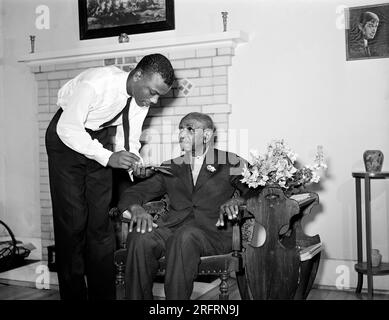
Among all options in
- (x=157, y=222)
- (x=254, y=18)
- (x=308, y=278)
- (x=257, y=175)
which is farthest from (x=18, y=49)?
(x=308, y=278)

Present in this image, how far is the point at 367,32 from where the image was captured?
308 centimetres

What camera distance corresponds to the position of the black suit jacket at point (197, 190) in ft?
8.86

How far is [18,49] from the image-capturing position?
13.7 feet

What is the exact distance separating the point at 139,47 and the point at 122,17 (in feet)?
1.12

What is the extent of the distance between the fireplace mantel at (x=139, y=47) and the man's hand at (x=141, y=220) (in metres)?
1.30

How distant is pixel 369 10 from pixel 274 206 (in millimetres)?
1395

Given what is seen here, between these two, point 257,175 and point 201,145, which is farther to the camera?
point 201,145

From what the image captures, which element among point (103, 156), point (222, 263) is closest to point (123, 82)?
point (103, 156)

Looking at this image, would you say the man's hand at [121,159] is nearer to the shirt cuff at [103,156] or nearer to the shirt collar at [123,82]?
the shirt cuff at [103,156]

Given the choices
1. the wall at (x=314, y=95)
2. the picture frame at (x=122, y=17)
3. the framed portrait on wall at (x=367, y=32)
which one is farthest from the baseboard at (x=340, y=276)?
the picture frame at (x=122, y=17)

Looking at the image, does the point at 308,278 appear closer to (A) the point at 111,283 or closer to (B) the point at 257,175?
(B) the point at 257,175

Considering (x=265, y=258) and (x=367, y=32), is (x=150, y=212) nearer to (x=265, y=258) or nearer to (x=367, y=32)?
(x=265, y=258)

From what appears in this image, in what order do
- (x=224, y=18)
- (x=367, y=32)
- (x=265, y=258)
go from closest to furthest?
(x=265, y=258), (x=367, y=32), (x=224, y=18)

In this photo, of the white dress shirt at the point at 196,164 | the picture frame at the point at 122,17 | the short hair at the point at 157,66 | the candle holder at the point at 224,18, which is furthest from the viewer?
the picture frame at the point at 122,17
